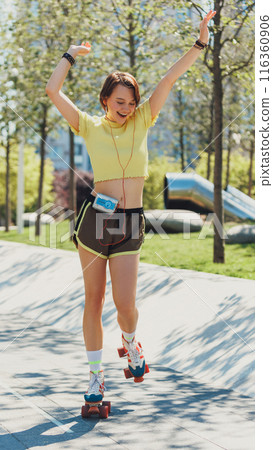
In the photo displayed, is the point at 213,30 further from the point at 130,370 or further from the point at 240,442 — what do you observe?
the point at 240,442

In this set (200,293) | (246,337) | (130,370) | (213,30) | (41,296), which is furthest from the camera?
(213,30)

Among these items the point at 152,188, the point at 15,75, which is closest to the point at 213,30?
the point at 15,75

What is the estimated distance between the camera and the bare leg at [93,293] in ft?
11.9

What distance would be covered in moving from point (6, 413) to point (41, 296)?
13.4 feet

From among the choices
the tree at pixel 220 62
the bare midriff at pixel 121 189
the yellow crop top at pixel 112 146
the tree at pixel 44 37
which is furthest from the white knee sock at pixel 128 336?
the tree at pixel 44 37

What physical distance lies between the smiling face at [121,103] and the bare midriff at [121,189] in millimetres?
309

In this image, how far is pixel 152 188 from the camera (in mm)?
32125

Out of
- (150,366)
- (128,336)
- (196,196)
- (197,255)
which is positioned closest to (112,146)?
(128,336)

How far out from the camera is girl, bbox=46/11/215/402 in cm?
360

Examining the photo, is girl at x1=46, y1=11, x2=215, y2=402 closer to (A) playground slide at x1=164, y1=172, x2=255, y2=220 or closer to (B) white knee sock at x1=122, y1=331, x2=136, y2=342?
(B) white knee sock at x1=122, y1=331, x2=136, y2=342

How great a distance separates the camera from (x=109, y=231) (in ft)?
11.9

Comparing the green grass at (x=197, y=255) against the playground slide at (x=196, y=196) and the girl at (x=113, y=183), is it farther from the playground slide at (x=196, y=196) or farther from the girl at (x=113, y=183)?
the girl at (x=113, y=183)

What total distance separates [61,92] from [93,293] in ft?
3.41

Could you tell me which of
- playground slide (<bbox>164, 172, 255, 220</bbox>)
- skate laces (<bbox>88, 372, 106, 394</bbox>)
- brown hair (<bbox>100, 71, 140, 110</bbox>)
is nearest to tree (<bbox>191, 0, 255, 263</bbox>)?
brown hair (<bbox>100, 71, 140, 110</bbox>)
